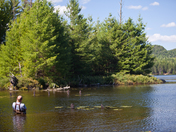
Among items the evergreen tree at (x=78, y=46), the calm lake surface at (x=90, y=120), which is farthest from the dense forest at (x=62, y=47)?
the calm lake surface at (x=90, y=120)

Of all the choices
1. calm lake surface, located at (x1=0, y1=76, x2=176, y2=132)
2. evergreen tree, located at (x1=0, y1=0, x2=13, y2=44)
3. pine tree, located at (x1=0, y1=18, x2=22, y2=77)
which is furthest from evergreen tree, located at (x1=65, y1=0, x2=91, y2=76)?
calm lake surface, located at (x1=0, y1=76, x2=176, y2=132)

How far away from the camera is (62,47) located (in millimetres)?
43469

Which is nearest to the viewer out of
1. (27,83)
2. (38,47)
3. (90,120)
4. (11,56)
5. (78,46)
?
(90,120)

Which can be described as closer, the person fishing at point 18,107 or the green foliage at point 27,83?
the person fishing at point 18,107

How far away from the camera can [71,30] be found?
56062mm

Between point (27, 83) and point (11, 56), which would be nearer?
point (27, 83)

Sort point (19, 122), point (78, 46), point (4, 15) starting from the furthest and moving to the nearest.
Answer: point (4, 15) → point (78, 46) → point (19, 122)

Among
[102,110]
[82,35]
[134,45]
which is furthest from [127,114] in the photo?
[134,45]

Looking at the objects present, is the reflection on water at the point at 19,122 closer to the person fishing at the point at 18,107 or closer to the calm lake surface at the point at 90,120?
the calm lake surface at the point at 90,120

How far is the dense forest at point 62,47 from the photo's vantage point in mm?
38625

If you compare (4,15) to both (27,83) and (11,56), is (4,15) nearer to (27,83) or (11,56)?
(11,56)

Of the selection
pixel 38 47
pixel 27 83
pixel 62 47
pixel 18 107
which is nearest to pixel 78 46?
pixel 62 47

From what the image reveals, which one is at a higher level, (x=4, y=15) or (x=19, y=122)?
(x=4, y=15)

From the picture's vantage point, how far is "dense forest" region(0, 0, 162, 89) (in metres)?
38.6
